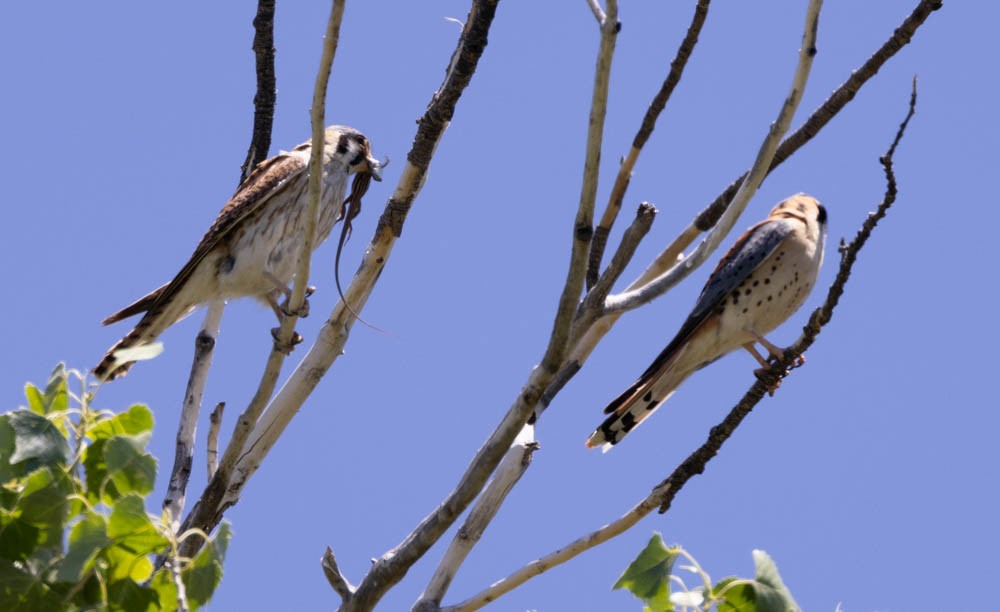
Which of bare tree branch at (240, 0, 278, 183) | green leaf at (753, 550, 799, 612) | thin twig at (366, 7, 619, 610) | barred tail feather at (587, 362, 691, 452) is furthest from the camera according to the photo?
barred tail feather at (587, 362, 691, 452)

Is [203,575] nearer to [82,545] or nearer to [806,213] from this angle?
[82,545]

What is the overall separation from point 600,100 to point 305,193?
3.47 metres

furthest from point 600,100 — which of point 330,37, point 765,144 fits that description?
point 330,37

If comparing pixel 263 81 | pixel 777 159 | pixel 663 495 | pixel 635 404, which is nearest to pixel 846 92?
pixel 777 159

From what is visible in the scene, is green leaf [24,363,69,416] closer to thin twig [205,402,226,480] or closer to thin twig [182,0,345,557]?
thin twig [182,0,345,557]

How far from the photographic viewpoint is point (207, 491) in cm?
445

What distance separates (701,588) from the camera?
2.79m

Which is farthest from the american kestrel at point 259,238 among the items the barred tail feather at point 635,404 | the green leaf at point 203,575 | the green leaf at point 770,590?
the green leaf at point 770,590

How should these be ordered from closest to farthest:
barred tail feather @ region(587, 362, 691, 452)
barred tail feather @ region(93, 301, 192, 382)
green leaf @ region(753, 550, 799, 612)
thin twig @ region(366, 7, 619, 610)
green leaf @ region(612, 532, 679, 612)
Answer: green leaf @ region(753, 550, 799, 612)
green leaf @ region(612, 532, 679, 612)
thin twig @ region(366, 7, 619, 610)
barred tail feather @ region(93, 301, 192, 382)
barred tail feather @ region(587, 362, 691, 452)

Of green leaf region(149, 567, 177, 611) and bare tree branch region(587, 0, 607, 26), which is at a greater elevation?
bare tree branch region(587, 0, 607, 26)

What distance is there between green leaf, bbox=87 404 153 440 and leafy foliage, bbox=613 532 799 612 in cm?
111

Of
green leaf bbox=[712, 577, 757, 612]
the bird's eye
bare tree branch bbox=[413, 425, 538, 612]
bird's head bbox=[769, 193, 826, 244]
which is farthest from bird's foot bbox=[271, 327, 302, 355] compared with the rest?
the bird's eye

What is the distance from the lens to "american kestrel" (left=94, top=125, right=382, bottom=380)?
19.7 feet

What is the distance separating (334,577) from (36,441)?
1817mm
